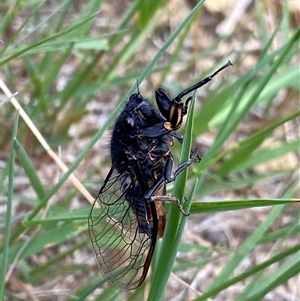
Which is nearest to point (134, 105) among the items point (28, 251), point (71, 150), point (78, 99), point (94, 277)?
point (28, 251)

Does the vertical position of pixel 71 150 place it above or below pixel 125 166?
above

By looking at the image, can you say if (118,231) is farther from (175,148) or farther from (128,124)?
(175,148)

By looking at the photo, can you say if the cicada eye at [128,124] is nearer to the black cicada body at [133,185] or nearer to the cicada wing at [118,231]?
the black cicada body at [133,185]

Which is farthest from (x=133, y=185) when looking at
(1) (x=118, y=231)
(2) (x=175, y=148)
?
(2) (x=175, y=148)

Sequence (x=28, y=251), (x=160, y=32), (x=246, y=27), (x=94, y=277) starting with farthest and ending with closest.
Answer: (x=246, y=27) → (x=160, y=32) → (x=94, y=277) → (x=28, y=251)

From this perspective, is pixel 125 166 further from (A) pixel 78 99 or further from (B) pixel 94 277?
(A) pixel 78 99

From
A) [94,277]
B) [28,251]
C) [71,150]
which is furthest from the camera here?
[71,150]

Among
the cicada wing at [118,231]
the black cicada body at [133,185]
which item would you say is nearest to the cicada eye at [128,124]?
the black cicada body at [133,185]
